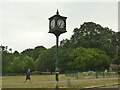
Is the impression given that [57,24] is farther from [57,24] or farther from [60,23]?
[60,23]

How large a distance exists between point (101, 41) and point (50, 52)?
18.0 m

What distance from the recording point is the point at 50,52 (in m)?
91.1

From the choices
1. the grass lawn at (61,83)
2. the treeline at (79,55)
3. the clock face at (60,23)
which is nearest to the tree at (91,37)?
the treeline at (79,55)

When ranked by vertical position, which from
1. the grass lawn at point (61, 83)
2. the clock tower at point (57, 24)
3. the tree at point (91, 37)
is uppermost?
the tree at point (91, 37)

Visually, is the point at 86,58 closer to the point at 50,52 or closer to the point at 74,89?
the point at 50,52

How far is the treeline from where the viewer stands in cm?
7806

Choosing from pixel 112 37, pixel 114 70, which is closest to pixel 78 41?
pixel 112 37

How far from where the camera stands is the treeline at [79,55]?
78.1 m

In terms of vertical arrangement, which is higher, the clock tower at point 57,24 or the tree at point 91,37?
the tree at point 91,37

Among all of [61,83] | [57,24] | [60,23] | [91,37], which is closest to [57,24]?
[57,24]

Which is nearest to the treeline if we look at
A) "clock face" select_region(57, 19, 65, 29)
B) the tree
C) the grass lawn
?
the tree

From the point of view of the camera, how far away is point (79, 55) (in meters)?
79.8

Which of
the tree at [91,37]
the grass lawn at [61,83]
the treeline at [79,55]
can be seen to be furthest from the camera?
the tree at [91,37]

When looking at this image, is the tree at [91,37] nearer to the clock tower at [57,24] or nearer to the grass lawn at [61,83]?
the grass lawn at [61,83]
